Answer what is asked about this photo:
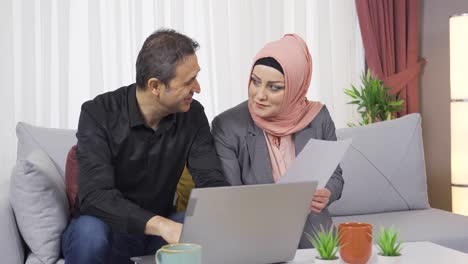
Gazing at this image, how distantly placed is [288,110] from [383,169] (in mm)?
874

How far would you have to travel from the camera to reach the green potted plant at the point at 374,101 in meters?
3.97

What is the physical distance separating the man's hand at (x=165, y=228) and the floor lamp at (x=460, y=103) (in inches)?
87.6

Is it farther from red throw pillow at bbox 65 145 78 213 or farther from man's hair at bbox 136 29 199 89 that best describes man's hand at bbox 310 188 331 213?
red throw pillow at bbox 65 145 78 213

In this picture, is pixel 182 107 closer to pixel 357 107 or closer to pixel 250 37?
pixel 250 37

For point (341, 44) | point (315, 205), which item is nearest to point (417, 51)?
point (341, 44)

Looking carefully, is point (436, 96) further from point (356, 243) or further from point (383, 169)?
point (356, 243)

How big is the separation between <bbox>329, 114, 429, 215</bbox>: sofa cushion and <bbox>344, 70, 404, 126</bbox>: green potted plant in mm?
670

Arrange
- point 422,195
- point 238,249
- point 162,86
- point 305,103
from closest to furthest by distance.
Result: point 238,249, point 162,86, point 305,103, point 422,195

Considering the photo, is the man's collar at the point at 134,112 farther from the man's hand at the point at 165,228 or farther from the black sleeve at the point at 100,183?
the man's hand at the point at 165,228

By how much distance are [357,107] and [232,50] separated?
0.86 meters

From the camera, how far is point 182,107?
2.22 meters

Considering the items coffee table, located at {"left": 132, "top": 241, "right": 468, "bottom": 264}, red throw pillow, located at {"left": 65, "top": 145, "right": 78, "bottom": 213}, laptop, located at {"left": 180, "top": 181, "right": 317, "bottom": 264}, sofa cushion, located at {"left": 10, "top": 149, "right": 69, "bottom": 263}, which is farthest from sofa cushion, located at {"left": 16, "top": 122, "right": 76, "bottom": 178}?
laptop, located at {"left": 180, "top": 181, "right": 317, "bottom": 264}

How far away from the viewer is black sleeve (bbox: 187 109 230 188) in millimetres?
2322

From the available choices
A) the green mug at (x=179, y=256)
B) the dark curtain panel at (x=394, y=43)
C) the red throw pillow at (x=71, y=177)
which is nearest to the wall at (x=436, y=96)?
the dark curtain panel at (x=394, y=43)
